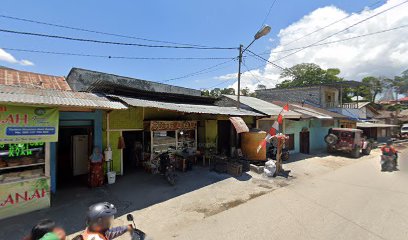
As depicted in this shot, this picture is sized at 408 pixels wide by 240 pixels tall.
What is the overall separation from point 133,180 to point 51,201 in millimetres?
2954

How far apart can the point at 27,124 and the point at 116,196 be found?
3397 millimetres

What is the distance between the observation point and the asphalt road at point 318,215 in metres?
5.12

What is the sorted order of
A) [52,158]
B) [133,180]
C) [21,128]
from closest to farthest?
[21,128]
[52,158]
[133,180]

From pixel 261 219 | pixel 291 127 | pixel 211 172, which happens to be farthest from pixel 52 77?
pixel 291 127

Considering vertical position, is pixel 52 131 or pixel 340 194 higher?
pixel 52 131

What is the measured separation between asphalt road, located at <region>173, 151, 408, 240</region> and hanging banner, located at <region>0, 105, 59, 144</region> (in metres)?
4.72

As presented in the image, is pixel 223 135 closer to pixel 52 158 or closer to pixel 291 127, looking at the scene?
pixel 291 127

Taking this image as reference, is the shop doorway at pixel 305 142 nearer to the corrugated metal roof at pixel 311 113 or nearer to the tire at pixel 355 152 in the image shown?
the corrugated metal roof at pixel 311 113

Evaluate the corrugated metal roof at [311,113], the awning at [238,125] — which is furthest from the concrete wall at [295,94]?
the awning at [238,125]

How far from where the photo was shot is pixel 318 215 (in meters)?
6.12

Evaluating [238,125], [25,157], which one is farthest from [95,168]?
[238,125]

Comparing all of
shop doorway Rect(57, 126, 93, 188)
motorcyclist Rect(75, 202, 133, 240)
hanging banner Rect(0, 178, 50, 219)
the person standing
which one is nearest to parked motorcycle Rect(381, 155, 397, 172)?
the person standing

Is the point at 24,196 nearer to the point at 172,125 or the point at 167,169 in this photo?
the point at 167,169

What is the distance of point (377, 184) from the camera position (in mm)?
9266
